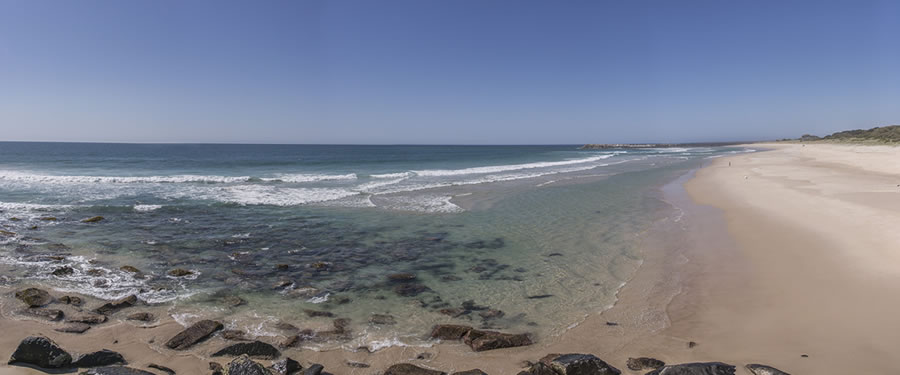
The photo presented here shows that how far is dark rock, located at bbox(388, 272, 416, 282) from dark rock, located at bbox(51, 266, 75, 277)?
6.34 metres

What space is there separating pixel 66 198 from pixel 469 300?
20.2m

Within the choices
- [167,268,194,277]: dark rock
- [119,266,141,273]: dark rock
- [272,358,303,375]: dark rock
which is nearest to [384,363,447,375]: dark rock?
[272,358,303,375]: dark rock

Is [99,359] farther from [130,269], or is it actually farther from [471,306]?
[471,306]

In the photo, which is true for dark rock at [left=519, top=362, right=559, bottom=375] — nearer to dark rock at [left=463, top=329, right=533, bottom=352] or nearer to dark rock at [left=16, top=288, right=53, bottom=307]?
dark rock at [left=463, top=329, right=533, bottom=352]

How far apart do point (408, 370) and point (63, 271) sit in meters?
7.94

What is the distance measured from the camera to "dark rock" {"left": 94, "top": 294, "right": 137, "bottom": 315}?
6246mm

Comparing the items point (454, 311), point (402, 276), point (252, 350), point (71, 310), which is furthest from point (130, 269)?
point (454, 311)

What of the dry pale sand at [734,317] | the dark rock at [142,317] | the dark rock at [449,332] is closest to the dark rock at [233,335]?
the dry pale sand at [734,317]

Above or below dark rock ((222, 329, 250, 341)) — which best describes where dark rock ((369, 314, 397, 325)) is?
below

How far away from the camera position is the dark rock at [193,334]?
17.1 feet

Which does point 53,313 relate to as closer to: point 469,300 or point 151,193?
point 469,300

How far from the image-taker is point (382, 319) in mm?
6254

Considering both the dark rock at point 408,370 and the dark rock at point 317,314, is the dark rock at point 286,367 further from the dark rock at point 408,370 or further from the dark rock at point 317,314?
the dark rock at point 317,314

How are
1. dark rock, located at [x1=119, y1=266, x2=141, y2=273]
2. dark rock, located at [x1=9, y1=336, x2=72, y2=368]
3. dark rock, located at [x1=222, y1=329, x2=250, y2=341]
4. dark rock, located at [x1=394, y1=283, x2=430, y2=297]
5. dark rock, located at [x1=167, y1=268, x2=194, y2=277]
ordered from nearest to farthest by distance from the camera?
dark rock, located at [x1=9, y1=336, x2=72, y2=368]
dark rock, located at [x1=222, y1=329, x2=250, y2=341]
dark rock, located at [x1=394, y1=283, x2=430, y2=297]
dark rock, located at [x1=167, y1=268, x2=194, y2=277]
dark rock, located at [x1=119, y1=266, x2=141, y2=273]
